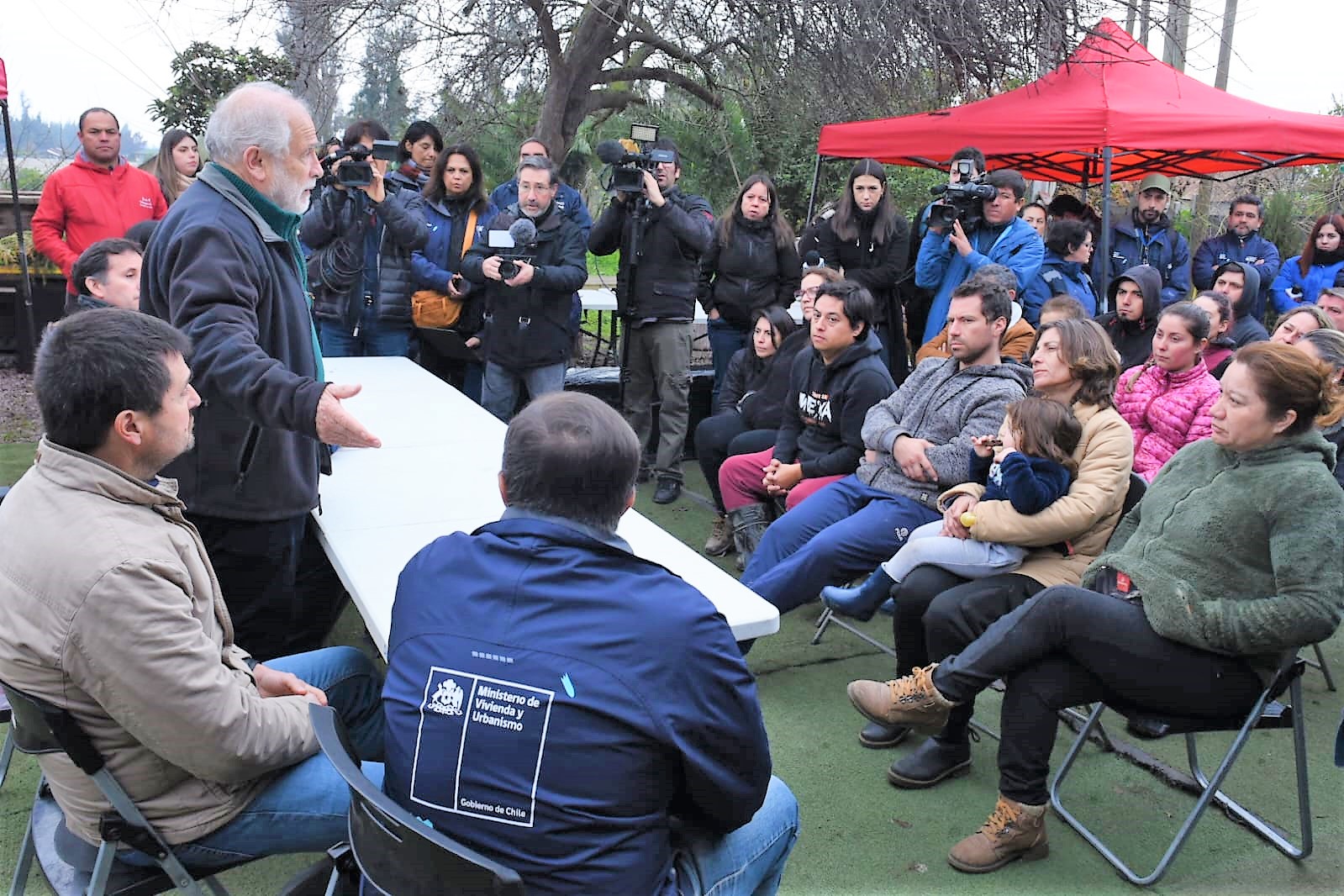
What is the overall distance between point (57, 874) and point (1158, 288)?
4.52 meters

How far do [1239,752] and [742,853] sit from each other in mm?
1430

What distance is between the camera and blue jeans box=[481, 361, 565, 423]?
4848 millimetres

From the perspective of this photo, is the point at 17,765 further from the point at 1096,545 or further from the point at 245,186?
the point at 1096,545

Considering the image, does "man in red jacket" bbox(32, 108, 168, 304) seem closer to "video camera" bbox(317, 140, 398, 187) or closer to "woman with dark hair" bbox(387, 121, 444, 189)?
"woman with dark hair" bbox(387, 121, 444, 189)

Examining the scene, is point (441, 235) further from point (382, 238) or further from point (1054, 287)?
point (1054, 287)

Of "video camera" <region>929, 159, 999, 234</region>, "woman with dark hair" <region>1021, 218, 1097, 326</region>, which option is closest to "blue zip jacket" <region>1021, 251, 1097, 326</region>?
"woman with dark hair" <region>1021, 218, 1097, 326</region>

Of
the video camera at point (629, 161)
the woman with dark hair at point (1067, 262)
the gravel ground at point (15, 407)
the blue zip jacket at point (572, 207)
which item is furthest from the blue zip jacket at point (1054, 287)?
the gravel ground at point (15, 407)

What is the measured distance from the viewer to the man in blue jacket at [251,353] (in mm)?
2104

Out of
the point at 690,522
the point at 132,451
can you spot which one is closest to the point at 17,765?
the point at 132,451

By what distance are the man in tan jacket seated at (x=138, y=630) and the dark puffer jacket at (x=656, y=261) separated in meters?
3.55

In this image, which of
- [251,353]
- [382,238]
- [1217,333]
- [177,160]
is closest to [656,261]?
[382,238]

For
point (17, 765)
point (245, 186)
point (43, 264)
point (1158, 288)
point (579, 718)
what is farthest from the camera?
point (43, 264)

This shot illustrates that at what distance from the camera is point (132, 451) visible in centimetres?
159

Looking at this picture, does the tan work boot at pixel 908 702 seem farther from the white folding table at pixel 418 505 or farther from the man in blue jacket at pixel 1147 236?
the man in blue jacket at pixel 1147 236
